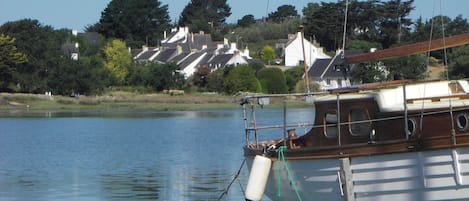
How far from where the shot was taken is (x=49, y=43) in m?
98.9

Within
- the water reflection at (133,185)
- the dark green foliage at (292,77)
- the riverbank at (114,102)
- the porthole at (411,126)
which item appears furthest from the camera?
the dark green foliage at (292,77)

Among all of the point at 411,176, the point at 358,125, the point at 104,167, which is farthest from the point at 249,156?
the point at 104,167

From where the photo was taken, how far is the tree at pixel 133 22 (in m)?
157

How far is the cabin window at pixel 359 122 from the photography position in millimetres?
20234

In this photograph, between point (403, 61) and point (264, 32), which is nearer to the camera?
point (403, 61)

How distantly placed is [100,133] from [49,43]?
41.0m

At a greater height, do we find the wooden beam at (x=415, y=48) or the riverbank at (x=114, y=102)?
the wooden beam at (x=415, y=48)

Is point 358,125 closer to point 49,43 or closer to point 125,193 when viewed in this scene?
point 125,193

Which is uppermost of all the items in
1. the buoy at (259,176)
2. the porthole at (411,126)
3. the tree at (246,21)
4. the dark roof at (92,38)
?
the tree at (246,21)

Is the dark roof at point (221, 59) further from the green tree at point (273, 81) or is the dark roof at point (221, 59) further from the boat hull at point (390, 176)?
the boat hull at point (390, 176)

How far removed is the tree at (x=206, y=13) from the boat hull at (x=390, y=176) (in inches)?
5917

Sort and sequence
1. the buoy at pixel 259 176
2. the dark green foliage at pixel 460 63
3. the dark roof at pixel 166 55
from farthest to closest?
the dark roof at pixel 166 55
the dark green foliage at pixel 460 63
the buoy at pixel 259 176

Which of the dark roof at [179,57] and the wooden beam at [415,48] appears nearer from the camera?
the wooden beam at [415,48]

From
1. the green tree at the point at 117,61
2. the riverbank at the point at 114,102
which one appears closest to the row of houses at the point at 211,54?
the green tree at the point at 117,61
